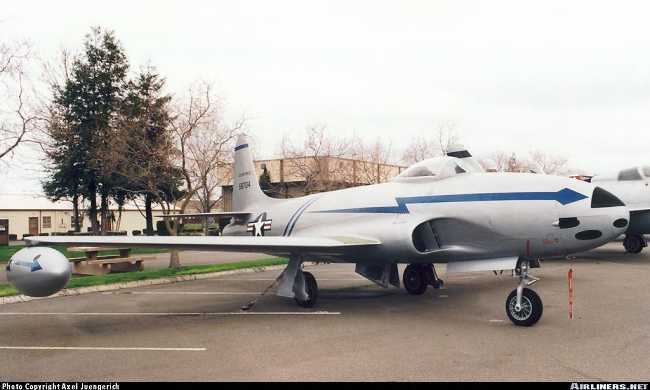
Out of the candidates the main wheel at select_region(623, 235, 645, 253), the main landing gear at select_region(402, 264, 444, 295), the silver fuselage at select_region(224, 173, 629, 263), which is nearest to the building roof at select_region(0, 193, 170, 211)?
the main wheel at select_region(623, 235, 645, 253)

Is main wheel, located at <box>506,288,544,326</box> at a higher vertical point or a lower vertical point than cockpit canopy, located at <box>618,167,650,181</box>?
lower

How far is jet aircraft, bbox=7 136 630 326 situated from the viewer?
809cm

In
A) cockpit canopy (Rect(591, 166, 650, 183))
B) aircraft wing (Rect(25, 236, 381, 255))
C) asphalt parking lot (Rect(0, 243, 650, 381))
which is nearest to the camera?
asphalt parking lot (Rect(0, 243, 650, 381))

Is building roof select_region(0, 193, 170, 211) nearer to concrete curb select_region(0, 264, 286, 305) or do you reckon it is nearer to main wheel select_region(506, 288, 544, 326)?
concrete curb select_region(0, 264, 286, 305)

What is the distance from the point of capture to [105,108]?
3472 centimetres

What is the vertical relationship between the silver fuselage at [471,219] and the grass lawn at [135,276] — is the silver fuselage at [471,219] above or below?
above

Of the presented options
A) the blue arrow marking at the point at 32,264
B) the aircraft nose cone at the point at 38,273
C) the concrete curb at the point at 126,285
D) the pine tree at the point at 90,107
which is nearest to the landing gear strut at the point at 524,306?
the aircraft nose cone at the point at 38,273

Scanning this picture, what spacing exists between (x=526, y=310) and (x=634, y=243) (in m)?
16.3

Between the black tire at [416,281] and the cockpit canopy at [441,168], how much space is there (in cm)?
268

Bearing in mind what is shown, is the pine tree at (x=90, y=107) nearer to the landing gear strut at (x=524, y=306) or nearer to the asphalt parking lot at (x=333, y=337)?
the asphalt parking lot at (x=333, y=337)

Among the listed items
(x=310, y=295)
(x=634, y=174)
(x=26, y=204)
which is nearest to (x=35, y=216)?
(x=26, y=204)

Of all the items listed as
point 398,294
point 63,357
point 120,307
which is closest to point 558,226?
point 398,294

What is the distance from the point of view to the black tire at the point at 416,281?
1166cm

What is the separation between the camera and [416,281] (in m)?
11.7
